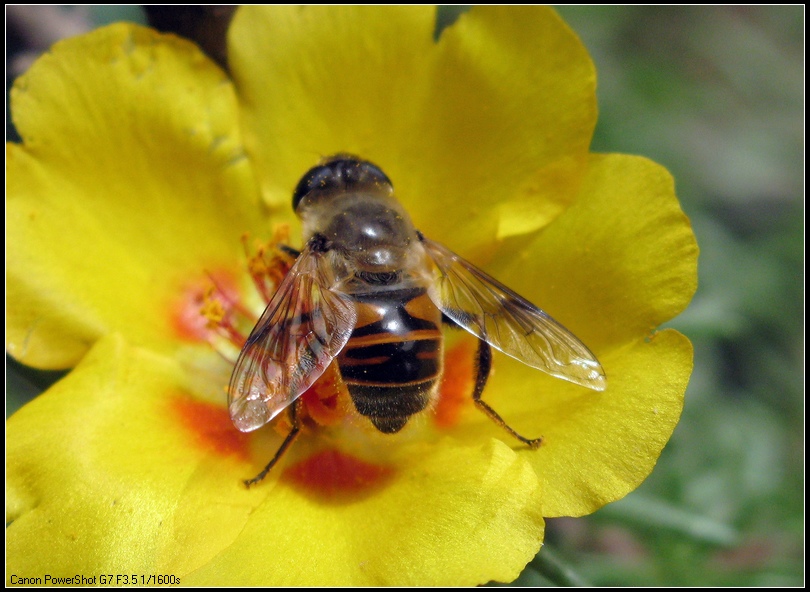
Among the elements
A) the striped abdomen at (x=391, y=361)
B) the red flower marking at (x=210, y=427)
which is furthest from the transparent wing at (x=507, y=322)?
the red flower marking at (x=210, y=427)

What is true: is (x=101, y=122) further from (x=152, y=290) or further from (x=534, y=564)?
(x=534, y=564)

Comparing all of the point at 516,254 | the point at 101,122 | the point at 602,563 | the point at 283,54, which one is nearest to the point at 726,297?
the point at 602,563

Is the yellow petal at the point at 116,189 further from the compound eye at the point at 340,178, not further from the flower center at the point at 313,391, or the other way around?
the compound eye at the point at 340,178

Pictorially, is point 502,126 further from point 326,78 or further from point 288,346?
point 288,346

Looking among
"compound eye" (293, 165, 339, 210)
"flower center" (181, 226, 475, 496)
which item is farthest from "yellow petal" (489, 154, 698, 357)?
"compound eye" (293, 165, 339, 210)

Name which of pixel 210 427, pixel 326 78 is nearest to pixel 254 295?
pixel 210 427

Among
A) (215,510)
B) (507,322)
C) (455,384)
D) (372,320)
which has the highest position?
(372,320)
